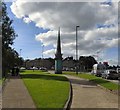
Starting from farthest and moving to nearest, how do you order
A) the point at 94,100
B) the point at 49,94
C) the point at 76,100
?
1. the point at 49,94
2. the point at 94,100
3. the point at 76,100

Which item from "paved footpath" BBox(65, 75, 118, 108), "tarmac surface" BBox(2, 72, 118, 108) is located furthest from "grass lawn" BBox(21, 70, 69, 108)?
"paved footpath" BBox(65, 75, 118, 108)

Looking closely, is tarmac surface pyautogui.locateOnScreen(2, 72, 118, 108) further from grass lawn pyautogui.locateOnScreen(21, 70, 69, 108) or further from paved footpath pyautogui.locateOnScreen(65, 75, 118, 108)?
grass lawn pyautogui.locateOnScreen(21, 70, 69, 108)

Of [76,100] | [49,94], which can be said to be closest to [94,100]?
[76,100]

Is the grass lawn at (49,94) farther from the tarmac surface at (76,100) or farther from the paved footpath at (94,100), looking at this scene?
the paved footpath at (94,100)

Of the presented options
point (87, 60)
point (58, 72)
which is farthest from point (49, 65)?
point (58, 72)

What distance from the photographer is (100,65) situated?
2645 inches

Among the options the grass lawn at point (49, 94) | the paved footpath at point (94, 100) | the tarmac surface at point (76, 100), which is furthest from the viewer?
the paved footpath at point (94, 100)

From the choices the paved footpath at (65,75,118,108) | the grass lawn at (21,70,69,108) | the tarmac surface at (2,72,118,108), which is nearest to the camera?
the grass lawn at (21,70,69,108)

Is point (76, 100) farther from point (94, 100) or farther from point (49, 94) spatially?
point (49, 94)

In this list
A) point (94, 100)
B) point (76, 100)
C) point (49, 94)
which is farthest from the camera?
point (49, 94)

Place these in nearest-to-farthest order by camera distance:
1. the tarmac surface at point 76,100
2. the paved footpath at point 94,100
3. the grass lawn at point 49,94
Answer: the grass lawn at point 49,94 → the tarmac surface at point 76,100 → the paved footpath at point 94,100

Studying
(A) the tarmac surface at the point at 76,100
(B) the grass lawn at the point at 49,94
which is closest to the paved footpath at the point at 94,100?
(A) the tarmac surface at the point at 76,100

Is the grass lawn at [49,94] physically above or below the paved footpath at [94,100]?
above

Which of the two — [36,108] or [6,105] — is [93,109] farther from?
[6,105]
